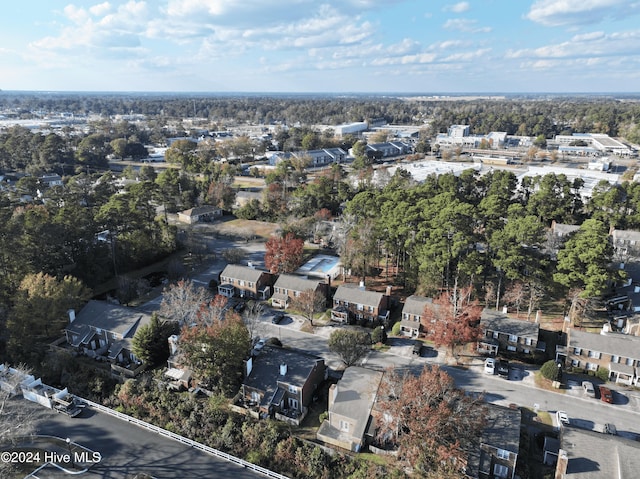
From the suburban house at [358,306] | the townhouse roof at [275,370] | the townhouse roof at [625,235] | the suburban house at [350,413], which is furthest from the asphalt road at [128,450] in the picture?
the townhouse roof at [625,235]

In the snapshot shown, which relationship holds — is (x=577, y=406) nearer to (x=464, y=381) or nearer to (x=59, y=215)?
(x=464, y=381)

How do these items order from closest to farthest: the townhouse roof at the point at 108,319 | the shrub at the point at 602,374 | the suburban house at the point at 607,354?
the suburban house at the point at 607,354, the shrub at the point at 602,374, the townhouse roof at the point at 108,319

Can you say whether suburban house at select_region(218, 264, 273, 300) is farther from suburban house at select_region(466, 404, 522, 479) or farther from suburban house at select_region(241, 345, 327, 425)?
suburban house at select_region(466, 404, 522, 479)

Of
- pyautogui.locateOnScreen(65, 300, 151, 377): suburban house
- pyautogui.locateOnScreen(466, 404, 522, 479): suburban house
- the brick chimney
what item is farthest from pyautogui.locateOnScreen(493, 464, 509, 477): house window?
pyautogui.locateOnScreen(65, 300, 151, 377): suburban house

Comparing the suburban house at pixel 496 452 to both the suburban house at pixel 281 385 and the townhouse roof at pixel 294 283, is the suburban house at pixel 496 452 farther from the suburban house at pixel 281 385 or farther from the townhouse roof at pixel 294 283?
the townhouse roof at pixel 294 283

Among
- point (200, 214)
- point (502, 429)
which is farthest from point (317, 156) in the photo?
point (502, 429)
